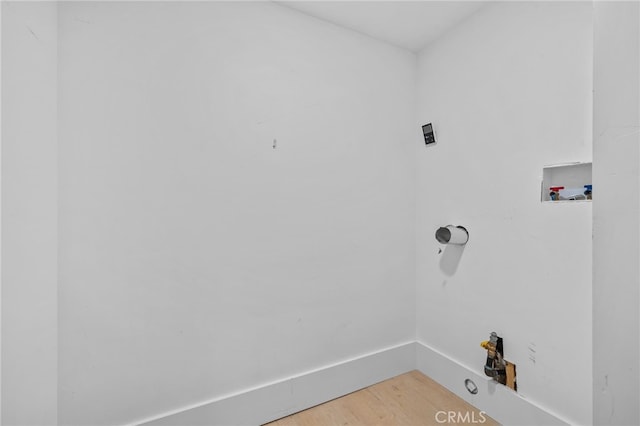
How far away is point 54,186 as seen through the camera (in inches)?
41.7

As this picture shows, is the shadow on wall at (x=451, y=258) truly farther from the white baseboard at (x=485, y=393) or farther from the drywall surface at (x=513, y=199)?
the white baseboard at (x=485, y=393)

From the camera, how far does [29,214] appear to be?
860 mm

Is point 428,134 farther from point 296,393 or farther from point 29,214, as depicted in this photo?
point 29,214

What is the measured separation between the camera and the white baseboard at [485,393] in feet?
4.37

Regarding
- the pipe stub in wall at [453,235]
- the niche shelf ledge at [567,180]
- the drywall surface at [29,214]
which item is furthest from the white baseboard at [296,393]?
the niche shelf ledge at [567,180]

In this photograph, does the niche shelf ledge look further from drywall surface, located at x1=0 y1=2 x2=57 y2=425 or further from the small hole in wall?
drywall surface, located at x1=0 y1=2 x2=57 y2=425

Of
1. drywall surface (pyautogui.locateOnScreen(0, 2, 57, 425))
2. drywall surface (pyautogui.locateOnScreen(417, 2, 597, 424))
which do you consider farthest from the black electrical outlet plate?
drywall surface (pyautogui.locateOnScreen(0, 2, 57, 425))

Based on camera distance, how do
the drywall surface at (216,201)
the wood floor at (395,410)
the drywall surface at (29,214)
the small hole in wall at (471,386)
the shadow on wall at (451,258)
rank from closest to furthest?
1. the drywall surface at (29,214)
2. the drywall surface at (216,201)
3. the wood floor at (395,410)
4. the small hole in wall at (471,386)
5. the shadow on wall at (451,258)

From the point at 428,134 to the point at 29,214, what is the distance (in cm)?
194

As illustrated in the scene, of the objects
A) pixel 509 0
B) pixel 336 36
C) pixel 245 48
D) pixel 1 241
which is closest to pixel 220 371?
pixel 1 241

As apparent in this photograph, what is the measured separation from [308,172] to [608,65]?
133 cm

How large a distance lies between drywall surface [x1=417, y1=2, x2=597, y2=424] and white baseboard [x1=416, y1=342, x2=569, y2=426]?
0.03 meters

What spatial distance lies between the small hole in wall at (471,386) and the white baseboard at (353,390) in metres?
0.02

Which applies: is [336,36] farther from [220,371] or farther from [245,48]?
[220,371]
